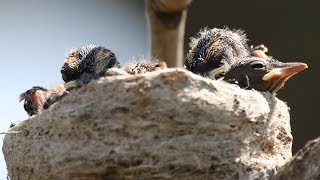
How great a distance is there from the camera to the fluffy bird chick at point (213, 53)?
165 inches

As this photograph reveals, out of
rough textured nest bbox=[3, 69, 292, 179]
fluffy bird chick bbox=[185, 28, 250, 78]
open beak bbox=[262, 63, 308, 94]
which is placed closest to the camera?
rough textured nest bbox=[3, 69, 292, 179]

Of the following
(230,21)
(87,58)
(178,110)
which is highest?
(230,21)

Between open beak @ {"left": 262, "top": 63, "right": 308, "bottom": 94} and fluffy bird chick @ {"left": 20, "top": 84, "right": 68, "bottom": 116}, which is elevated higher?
fluffy bird chick @ {"left": 20, "top": 84, "right": 68, "bottom": 116}

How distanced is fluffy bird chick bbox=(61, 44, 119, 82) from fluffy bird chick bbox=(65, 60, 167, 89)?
0.11 feet

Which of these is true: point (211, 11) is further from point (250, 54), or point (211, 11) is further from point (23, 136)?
point (23, 136)

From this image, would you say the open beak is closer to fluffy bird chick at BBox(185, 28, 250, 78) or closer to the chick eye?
the chick eye

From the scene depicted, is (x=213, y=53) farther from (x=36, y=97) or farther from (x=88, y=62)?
(x=36, y=97)

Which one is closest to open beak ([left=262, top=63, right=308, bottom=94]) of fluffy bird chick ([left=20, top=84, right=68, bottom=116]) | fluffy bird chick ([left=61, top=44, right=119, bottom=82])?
fluffy bird chick ([left=61, top=44, right=119, bottom=82])

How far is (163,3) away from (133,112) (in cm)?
69

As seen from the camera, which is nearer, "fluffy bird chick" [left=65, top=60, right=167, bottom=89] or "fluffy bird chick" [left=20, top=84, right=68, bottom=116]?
"fluffy bird chick" [left=65, top=60, right=167, bottom=89]

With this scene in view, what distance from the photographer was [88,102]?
3.71 m

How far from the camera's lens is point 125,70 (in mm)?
4094

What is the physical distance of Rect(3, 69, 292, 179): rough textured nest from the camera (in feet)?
12.0

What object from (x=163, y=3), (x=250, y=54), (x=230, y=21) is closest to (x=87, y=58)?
(x=163, y=3)
